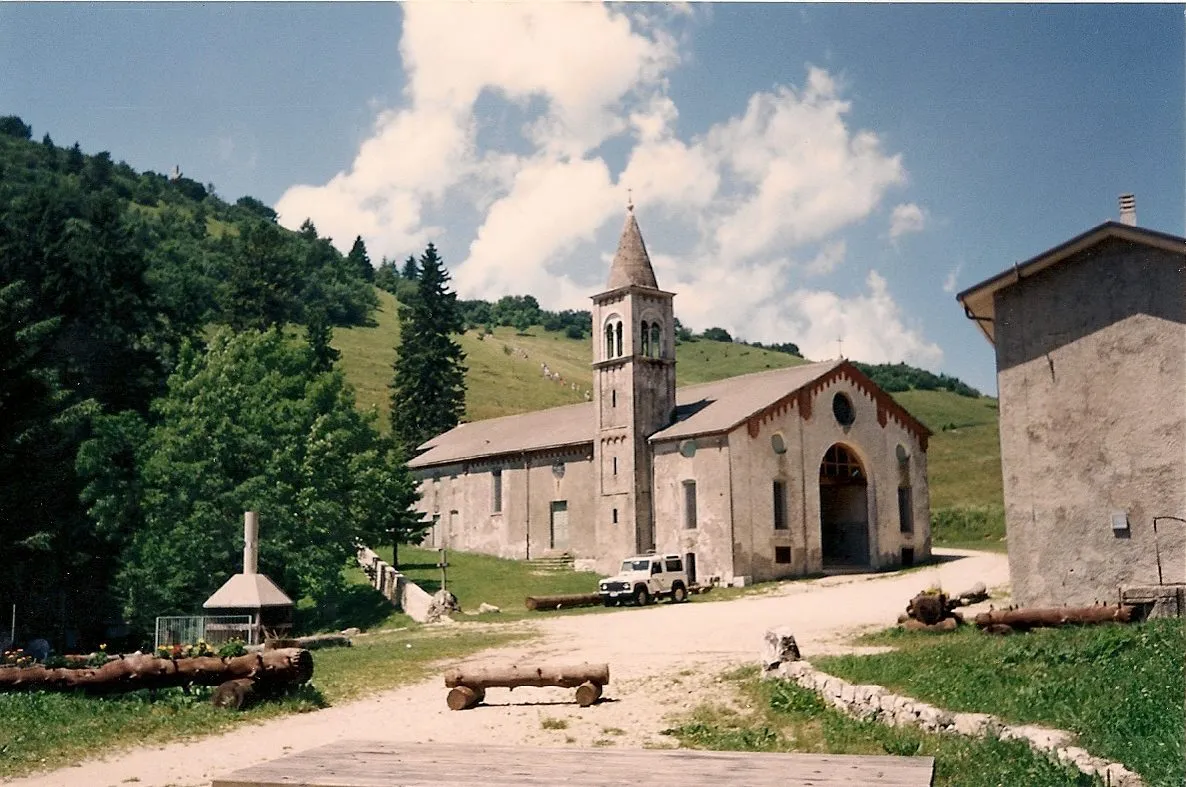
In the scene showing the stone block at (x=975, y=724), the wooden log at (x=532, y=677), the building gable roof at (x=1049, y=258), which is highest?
the building gable roof at (x=1049, y=258)

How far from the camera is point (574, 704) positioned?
17656 millimetres

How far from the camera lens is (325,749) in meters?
7.58

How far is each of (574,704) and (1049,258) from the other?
13.1 metres

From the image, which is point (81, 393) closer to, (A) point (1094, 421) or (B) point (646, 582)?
(B) point (646, 582)

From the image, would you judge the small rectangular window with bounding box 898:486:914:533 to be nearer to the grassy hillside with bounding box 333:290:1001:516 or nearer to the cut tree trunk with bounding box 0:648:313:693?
the grassy hillside with bounding box 333:290:1001:516

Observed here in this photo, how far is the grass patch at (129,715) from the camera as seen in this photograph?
46.8 ft

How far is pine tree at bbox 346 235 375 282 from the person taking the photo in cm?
15971

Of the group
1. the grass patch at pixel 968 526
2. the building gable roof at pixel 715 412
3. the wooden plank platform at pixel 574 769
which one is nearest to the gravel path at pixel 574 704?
the wooden plank platform at pixel 574 769

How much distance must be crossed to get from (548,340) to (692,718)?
145636mm

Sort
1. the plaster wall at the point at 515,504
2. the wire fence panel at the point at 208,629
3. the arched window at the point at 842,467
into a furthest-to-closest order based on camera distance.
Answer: the plaster wall at the point at 515,504 → the arched window at the point at 842,467 → the wire fence panel at the point at 208,629

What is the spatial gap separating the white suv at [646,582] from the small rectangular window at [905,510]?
48.2 ft

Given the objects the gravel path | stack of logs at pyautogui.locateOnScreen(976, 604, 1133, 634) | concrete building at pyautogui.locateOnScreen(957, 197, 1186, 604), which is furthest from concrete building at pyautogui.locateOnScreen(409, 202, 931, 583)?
stack of logs at pyautogui.locateOnScreen(976, 604, 1133, 634)

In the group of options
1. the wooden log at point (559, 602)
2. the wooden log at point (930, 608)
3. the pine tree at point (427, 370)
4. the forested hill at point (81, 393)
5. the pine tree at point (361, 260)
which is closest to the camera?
the wooden log at point (930, 608)

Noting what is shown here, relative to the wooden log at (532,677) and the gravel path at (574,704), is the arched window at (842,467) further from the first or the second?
the wooden log at (532,677)
